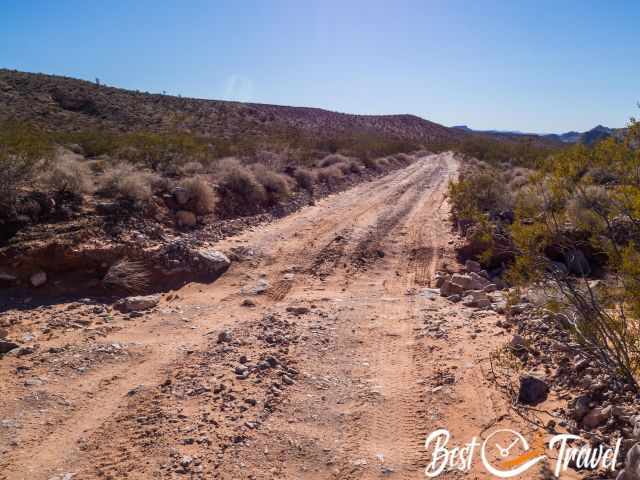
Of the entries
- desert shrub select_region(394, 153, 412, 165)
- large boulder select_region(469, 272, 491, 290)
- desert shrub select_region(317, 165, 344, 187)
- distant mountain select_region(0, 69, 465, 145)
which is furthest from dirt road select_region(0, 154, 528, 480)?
desert shrub select_region(394, 153, 412, 165)

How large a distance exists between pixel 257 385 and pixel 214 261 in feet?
12.3

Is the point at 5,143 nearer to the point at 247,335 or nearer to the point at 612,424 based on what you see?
the point at 247,335

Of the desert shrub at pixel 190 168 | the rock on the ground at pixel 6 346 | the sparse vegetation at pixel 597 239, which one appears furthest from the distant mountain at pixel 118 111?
the sparse vegetation at pixel 597 239

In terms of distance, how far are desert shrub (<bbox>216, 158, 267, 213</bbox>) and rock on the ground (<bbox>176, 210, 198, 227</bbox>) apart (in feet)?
5.38

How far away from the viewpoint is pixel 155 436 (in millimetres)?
3674

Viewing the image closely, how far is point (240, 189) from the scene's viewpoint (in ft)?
39.4

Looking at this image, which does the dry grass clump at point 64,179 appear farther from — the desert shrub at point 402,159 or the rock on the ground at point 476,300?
the desert shrub at point 402,159

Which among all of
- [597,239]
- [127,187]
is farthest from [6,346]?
[597,239]

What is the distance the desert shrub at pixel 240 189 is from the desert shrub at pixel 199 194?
817mm

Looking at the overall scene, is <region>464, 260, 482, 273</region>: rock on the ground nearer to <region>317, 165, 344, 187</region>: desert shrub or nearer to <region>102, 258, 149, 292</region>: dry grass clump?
<region>102, 258, 149, 292</region>: dry grass clump

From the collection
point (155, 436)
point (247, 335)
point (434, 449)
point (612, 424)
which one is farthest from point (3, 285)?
point (612, 424)

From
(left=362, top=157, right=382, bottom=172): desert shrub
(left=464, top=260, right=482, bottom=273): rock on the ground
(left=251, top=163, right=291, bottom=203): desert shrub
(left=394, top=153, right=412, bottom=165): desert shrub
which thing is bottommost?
(left=464, top=260, right=482, bottom=273): rock on the ground

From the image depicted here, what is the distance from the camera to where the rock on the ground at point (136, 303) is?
20.3ft

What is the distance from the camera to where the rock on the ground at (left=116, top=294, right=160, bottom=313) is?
619cm
